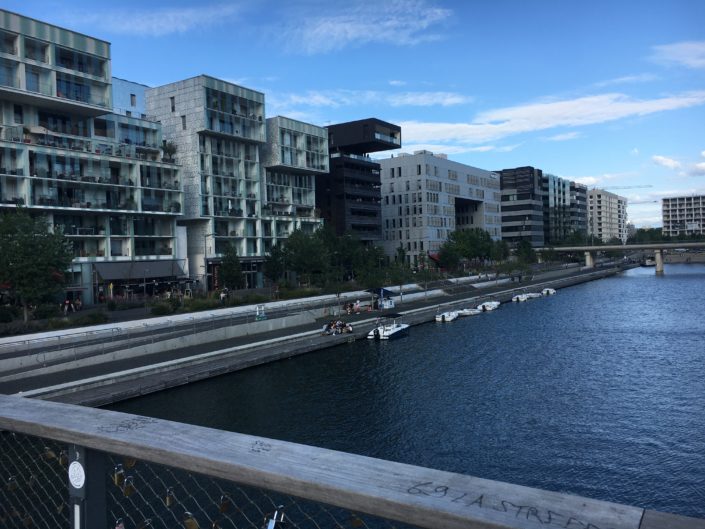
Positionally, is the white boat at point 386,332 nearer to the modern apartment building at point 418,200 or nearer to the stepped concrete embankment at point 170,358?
the stepped concrete embankment at point 170,358

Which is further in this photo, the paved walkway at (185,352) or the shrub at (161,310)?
the shrub at (161,310)

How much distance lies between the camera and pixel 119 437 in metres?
3.28

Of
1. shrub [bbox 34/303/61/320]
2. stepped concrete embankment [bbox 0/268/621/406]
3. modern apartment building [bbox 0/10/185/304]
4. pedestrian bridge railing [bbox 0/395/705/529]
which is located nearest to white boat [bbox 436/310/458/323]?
stepped concrete embankment [bbox 0/268/621/406]

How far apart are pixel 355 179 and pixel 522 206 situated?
292ft

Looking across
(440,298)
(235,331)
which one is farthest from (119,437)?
(440,298)

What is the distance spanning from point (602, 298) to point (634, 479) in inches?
2734

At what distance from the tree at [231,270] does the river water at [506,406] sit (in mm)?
27179

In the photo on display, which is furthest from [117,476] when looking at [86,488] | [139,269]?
[139,269]

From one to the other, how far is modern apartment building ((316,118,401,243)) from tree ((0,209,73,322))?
193ft

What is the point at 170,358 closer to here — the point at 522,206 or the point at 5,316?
the point at 5,316

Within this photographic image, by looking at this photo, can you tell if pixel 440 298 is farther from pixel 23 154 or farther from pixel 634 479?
pixel 634 479

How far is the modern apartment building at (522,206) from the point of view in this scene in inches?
7042

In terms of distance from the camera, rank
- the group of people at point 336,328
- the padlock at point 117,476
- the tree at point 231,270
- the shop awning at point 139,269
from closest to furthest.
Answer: the padlock at point 117,476 → the group of people at point 336,328 → the shop awning at point 139,269 → the tree at point 231,270

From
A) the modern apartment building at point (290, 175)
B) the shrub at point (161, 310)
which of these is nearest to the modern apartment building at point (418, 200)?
the modern apartment building at point (290, 175)
